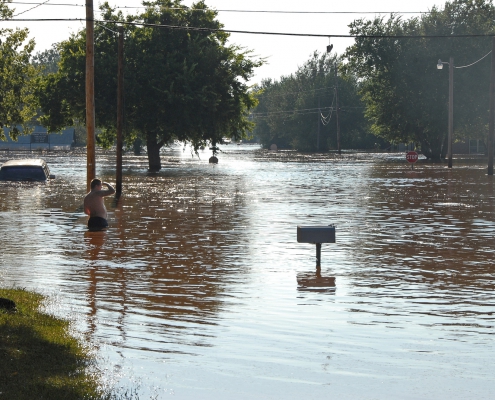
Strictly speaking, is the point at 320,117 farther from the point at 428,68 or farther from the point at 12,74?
the point at 12,74

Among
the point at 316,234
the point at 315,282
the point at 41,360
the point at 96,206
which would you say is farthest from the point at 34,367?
the point at 96,206

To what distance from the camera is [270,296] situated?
12.6 m

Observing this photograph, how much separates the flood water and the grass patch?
28 cm

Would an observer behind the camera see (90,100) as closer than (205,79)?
Yes

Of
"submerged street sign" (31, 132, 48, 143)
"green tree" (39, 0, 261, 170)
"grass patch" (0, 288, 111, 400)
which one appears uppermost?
"green tree" (39, 0, 261, 170)

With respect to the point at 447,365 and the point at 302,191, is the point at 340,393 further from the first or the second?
the point at 302,191

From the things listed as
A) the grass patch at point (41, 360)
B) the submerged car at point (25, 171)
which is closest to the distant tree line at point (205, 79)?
the submerged car at point (25, 171)

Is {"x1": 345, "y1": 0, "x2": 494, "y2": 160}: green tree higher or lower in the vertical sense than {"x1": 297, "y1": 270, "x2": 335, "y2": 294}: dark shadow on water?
higher

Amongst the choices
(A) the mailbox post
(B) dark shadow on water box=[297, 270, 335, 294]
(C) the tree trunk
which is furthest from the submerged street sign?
(B) dark shadow on water box=[297, 270, 335, 294]

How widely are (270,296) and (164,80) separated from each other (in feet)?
147

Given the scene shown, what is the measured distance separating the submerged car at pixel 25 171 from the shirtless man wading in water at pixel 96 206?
18.2m

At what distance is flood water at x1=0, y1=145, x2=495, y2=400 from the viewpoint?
26.5 feet

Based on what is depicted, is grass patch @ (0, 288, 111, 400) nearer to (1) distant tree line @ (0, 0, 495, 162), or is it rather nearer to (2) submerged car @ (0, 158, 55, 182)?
(1) distant tree line @ (0, 0, 495, 162)

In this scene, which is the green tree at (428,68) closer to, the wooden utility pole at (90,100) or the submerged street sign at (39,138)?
the wooden utility pole at (90,100)
